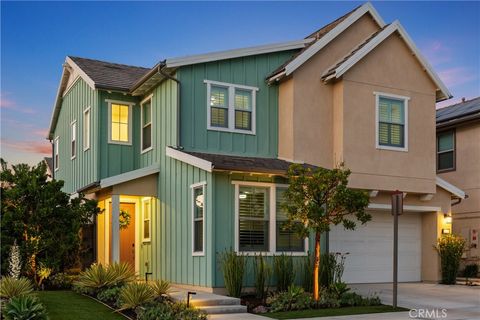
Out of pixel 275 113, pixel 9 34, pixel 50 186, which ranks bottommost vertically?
pixel 50 186

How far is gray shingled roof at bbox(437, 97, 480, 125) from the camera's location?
830 inches

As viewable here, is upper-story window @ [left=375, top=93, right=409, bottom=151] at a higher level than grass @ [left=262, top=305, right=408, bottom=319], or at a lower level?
higher

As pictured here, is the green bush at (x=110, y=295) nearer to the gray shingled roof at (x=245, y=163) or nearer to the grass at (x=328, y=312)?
the grass at (x=328, y=312)

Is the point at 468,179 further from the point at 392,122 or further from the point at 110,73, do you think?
the point at 110,73

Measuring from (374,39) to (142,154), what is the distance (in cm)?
789

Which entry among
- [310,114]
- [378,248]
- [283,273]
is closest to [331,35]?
[310,114]

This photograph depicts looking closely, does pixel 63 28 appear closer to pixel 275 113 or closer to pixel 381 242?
pixel 275 113

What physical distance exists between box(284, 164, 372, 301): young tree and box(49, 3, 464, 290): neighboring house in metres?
1.79

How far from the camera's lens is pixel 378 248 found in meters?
18.5

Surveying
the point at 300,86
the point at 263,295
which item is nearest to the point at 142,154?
the point at 300,86

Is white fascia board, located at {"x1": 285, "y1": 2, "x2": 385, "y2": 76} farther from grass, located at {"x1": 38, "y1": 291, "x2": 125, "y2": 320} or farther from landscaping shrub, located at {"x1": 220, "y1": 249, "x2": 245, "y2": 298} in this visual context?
grass, located at {"x1": 38, "y1": 291, "x2": 125, "y2": 320}

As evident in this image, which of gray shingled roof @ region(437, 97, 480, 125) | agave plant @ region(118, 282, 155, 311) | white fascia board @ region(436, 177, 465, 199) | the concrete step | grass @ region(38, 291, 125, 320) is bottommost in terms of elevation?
the concrete step

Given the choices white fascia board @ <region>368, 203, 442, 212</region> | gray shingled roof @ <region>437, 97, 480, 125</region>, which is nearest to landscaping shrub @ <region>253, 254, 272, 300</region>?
white fascia board @ <region>368, 203, 442, 212</region>

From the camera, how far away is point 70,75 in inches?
899
